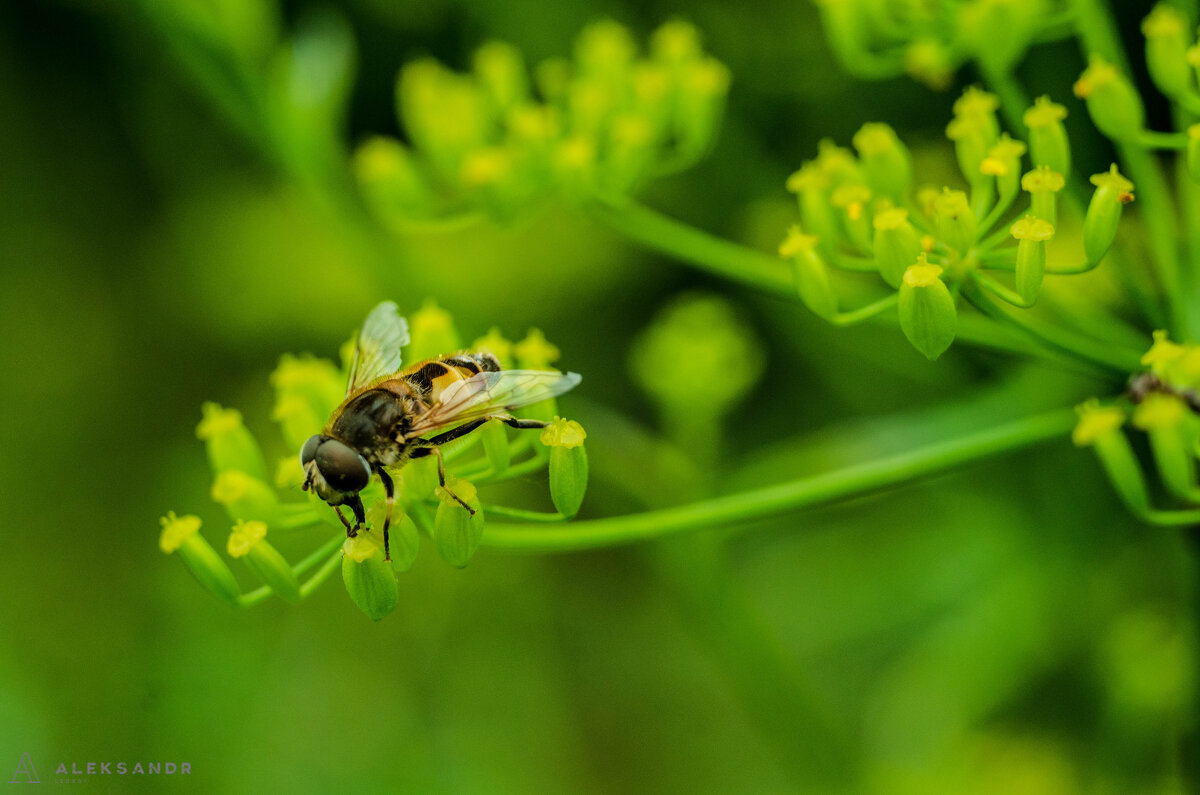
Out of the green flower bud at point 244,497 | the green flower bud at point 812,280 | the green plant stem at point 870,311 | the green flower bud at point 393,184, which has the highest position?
the green flower bud at point 393,184

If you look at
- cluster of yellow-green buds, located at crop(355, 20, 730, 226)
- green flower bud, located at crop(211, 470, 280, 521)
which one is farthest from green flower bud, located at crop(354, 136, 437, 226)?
green flower bud, located at crop(211, 470, 280, 521)

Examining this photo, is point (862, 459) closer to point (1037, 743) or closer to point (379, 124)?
point (1037, 743)

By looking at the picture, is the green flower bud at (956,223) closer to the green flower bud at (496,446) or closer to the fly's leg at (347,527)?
the green flower bud at (496,446)

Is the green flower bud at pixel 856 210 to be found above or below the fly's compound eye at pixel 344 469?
above

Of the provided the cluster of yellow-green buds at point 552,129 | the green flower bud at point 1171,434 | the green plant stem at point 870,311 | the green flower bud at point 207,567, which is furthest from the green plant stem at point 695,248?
the green flower bud at point 207,567

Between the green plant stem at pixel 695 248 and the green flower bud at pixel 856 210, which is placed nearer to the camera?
the green flower bud at pixel 856 210

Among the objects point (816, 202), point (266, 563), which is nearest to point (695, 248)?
point (816, 202)
